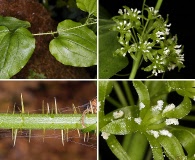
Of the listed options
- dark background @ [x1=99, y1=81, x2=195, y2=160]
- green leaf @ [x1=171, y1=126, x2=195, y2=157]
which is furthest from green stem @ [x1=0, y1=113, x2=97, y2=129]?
green leaf @ [x1=171, y1=126, x2=195, y2=157]

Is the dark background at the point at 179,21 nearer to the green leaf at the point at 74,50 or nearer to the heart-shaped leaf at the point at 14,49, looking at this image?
the green leaf at the point at 74,50

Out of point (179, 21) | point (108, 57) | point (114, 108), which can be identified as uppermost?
point (179, 21)

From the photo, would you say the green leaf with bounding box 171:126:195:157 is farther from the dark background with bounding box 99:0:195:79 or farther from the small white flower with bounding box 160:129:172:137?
the dark background with bounding box 99:0:195:79

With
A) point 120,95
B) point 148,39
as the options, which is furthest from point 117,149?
point 148,39

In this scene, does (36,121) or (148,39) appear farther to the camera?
(148,39)

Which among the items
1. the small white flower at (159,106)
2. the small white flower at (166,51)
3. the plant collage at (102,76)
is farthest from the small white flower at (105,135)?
the small white flower at (166,51)

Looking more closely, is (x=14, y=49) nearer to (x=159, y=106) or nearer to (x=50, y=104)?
(x=50, y=104)

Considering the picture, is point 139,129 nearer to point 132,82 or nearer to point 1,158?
point 132,82
